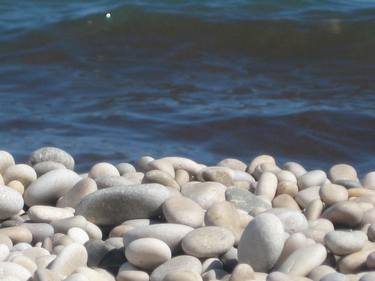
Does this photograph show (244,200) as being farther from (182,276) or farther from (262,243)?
(182,276)

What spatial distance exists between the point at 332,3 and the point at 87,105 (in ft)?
13.6

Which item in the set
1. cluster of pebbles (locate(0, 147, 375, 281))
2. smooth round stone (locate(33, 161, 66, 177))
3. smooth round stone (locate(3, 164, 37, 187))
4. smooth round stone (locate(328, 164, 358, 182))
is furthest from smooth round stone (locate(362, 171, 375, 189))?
smooth round stone (locate(3, 164, 37, 187))

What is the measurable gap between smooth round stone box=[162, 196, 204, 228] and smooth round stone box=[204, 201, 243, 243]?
35 mm

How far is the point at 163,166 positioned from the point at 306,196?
61 centimetres

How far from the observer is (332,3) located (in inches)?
420

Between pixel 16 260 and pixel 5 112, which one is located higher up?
pixel 16 260

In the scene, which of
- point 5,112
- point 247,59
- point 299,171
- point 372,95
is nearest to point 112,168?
point 299,171

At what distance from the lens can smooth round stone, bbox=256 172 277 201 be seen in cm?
408

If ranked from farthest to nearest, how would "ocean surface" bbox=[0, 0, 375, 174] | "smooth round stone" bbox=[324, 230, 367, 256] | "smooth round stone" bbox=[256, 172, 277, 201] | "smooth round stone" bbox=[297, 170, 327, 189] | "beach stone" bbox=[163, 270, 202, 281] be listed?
"ocean surface" bbox=[0, 0, 375, 174] → "smooth round stone" bbox=[297, 170, 327, 189] → "smooth round stone" bbox=[256, 172, 277, 201] → "smooth round stone" bbox=[324, 230, 367, 256] → "beach stone" bbox=[163, 270, 202, 281]

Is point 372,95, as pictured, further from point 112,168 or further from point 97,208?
point 97,208

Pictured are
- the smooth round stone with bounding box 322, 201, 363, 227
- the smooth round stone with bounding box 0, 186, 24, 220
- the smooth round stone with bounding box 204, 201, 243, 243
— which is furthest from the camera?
the smooth round stone with bounding box 0, 186, 24, 220

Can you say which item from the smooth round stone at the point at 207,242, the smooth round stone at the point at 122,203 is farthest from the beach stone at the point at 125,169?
the smooth round stone at the point at 207,242

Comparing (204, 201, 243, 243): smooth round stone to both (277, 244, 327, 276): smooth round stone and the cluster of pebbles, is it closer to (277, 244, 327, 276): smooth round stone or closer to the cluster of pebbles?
the cluster of pebbles

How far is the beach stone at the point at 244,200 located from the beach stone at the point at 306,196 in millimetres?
132
